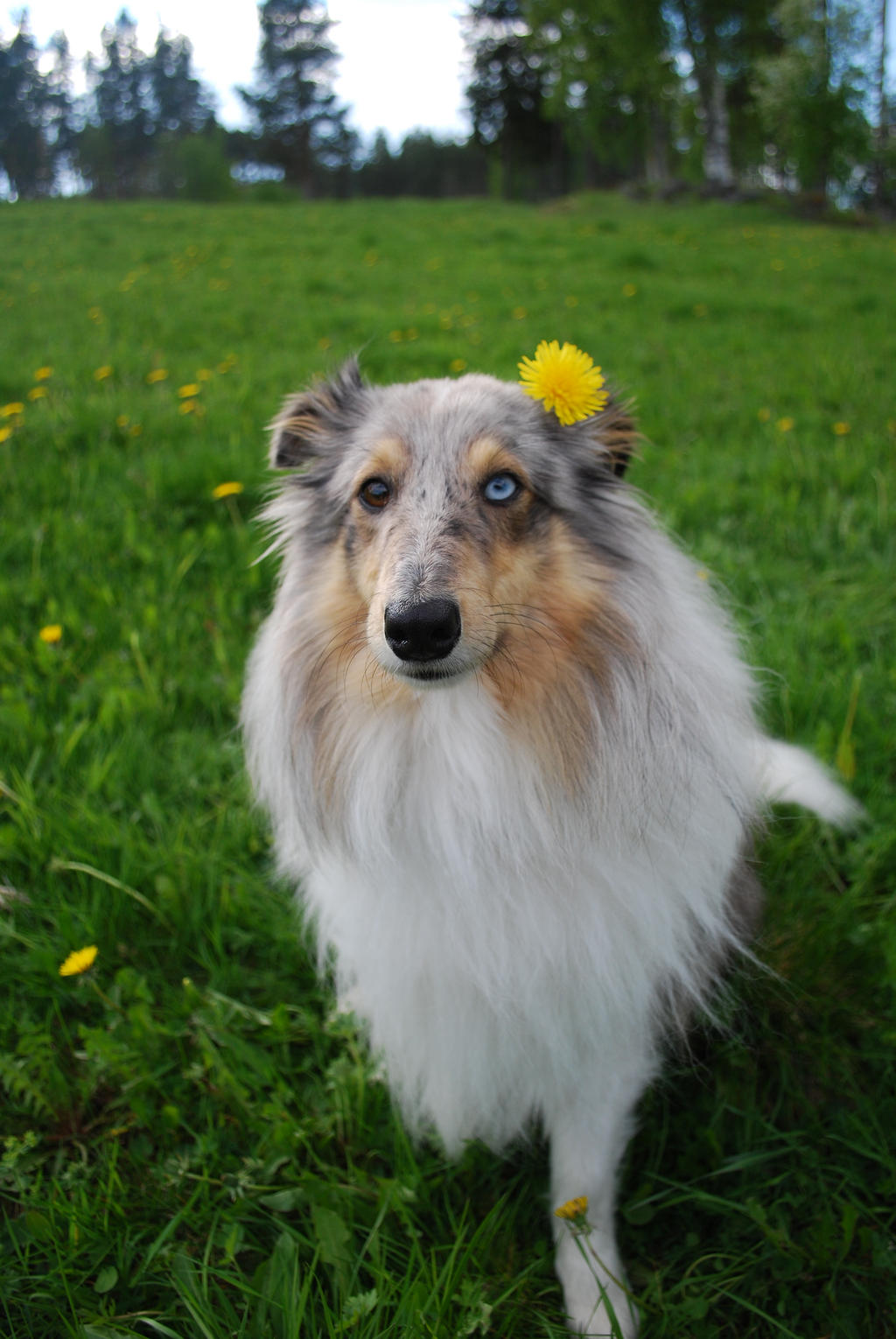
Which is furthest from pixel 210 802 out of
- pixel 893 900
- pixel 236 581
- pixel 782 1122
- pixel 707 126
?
pixel 707 126

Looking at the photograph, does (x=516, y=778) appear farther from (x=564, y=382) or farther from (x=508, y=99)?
(x=508, y=99)

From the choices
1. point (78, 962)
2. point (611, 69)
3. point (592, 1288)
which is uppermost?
point (611, 69)

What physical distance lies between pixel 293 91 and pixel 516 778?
5191cm

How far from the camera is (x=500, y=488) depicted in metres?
1.84

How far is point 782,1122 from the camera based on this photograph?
195cm

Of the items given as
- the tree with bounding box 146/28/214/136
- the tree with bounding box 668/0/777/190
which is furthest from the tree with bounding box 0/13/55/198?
the tree with bounding box 668/0/777/190

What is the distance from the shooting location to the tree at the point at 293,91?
42219 mm

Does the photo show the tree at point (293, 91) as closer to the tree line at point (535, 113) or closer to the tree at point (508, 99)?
the tree line at point (535, 113)

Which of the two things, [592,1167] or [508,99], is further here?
[508,99]

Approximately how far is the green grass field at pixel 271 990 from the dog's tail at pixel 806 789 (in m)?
0.14

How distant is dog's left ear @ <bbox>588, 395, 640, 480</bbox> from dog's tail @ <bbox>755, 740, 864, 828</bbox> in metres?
0.89

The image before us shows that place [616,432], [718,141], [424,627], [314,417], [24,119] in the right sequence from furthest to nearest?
[24,119]
[718,141]
[314,417]
[616,432]
[424,627]

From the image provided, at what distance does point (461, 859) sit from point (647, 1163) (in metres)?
0.89

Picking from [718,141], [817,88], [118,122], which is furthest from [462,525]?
[118,122]
